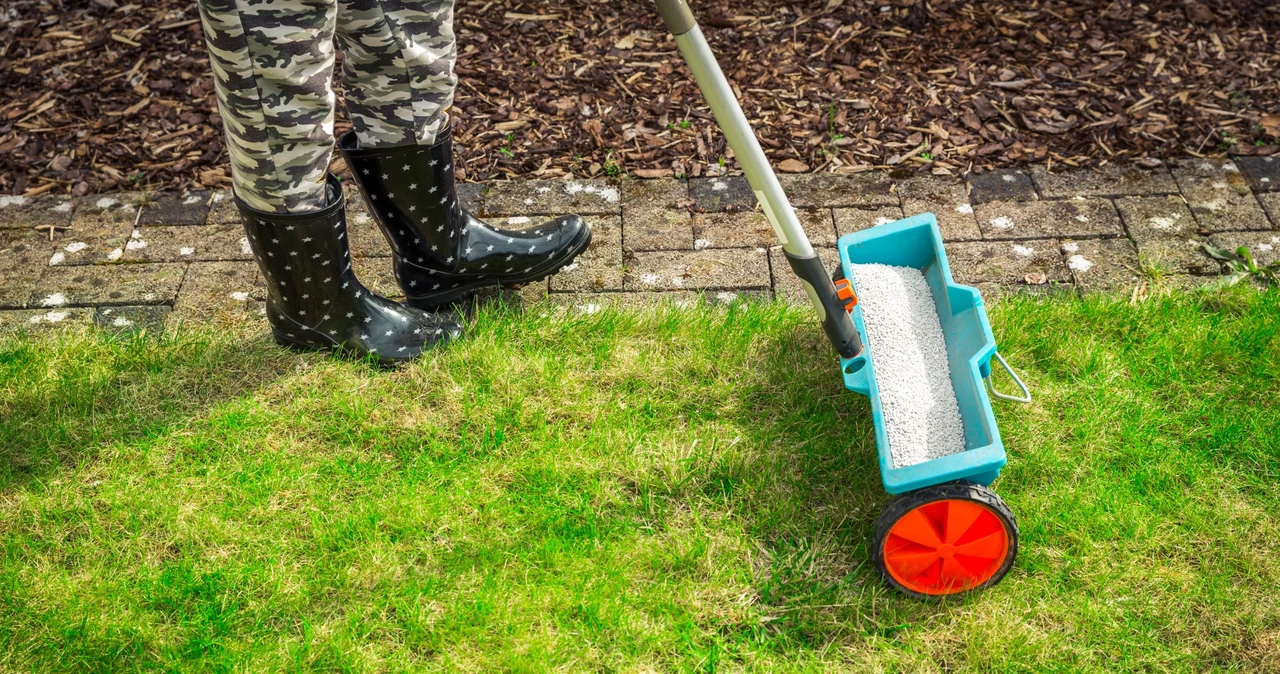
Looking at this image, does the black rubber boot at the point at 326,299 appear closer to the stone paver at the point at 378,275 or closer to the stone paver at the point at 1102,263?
the stone paver at the point at 378,275

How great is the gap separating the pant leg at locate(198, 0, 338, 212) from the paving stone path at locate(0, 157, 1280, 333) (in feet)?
2.19

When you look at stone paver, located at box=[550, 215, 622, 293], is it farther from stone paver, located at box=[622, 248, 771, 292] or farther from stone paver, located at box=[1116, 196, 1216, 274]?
stone paver, located at box=[1116, 196, 1216, 274]

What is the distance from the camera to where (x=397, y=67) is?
7.99 ft

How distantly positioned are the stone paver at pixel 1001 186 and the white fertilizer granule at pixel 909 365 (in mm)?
752

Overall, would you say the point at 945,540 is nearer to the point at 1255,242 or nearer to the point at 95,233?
the point at 1255,242

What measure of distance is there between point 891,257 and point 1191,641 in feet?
3.55

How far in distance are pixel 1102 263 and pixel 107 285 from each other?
275cm

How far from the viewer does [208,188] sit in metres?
3.41

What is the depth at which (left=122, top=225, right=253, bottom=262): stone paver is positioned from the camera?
3127 mm

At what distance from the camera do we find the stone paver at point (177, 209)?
3.27 m

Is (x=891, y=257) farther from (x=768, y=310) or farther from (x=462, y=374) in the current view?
(x=462, y=374)

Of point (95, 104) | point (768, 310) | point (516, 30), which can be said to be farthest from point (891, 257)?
point (95, 104)

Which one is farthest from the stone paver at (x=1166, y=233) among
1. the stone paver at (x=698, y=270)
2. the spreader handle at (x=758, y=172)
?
the spreader handle at (x=758, y=172)

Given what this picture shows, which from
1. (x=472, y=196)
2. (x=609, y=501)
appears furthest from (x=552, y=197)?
(x=609, y=501)
